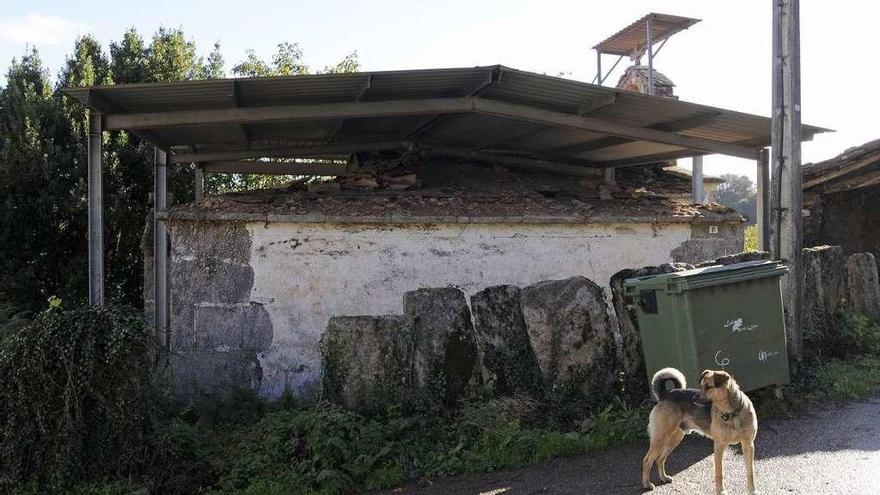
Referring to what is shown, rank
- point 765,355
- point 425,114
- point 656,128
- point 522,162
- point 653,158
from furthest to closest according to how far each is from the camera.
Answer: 1. point 522,162
2. point 653,158
3. point 656,128
4. point 425,114
5. point 765,355

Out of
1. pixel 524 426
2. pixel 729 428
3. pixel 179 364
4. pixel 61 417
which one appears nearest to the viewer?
pixel 729 428

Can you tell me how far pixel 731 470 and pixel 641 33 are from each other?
547 inches

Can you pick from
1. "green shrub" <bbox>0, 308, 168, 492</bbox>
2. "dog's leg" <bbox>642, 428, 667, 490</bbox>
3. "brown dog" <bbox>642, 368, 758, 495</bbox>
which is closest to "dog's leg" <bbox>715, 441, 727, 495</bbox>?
"brown dog" <bbox>642, 368, 758, 495</bbox>

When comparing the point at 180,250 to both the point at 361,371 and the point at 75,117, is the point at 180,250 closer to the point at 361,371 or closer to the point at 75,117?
the point at 361,371

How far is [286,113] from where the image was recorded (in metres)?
8.38

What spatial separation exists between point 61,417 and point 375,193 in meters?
5.40

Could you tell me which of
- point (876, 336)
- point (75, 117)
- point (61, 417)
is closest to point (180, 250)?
point (61, 417)

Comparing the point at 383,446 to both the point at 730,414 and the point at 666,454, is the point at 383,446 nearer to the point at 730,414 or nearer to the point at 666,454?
the point at 666,454

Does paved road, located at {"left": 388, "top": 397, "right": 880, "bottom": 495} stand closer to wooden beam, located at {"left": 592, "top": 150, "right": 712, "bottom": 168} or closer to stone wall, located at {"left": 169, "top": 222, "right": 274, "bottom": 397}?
stone wall, located at {"left": 169, "top": 222, "right": 274, "bottom": 397}

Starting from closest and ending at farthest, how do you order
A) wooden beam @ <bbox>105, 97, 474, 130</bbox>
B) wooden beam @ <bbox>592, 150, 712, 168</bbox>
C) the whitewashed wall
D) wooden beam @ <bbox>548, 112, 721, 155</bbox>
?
wooden beam @ <bbox>105, 97, 474, 130</bbox> → the whitewashed wall → wooden beam @ <bbox>548, 112, 721, 155</bbox> → wooden beam @ <bbox>592, 150, 712, 168</bbox>

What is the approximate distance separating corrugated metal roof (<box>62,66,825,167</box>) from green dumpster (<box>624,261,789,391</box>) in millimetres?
2696

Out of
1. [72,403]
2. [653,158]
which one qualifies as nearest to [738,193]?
[653,158]

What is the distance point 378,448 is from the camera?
610 centimetres

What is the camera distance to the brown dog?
493cm
